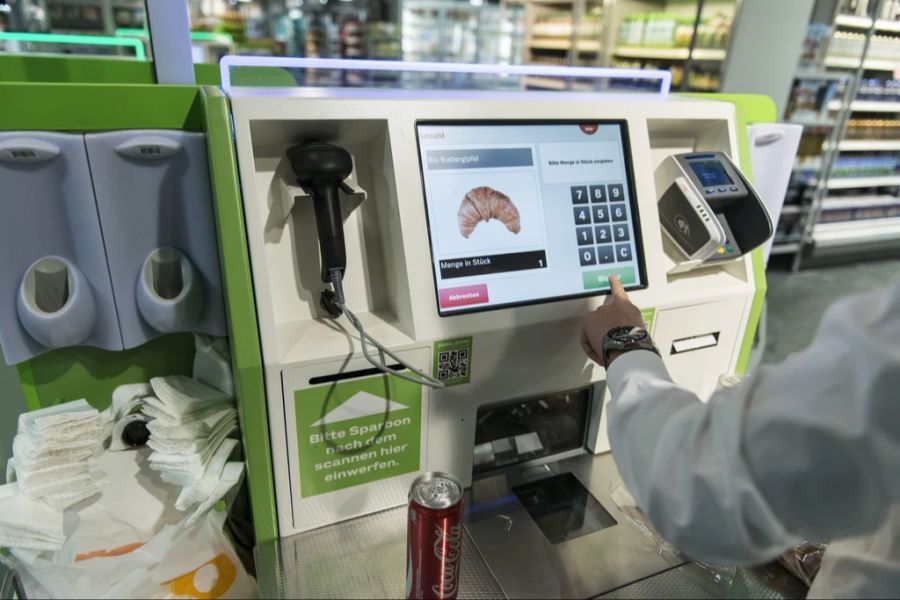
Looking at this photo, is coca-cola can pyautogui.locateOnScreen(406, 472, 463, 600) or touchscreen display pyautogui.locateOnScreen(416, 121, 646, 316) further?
touchscreen display pyautogui.locateOnScreen(416, 121, 646, 316)

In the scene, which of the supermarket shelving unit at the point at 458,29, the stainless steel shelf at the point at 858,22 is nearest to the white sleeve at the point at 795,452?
the stainless steel shelf at the point at 858,22

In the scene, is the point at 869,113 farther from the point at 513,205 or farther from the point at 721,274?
the point at 513,205

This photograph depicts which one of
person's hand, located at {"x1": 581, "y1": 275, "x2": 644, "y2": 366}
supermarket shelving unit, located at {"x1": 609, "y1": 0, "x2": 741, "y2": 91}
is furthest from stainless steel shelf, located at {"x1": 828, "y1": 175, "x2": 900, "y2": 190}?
person's hand, located at {"x1": 581, "y1": 275, "x2": 644, "y2": 366}

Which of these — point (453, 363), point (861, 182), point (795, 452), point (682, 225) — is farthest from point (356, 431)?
point (861, 182)

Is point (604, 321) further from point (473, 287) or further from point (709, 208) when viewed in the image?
point (709, 208)

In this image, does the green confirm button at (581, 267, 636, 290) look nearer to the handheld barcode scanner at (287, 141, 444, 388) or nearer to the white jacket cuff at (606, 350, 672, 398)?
the white jacket cuff at (606, 350, 672, 398)

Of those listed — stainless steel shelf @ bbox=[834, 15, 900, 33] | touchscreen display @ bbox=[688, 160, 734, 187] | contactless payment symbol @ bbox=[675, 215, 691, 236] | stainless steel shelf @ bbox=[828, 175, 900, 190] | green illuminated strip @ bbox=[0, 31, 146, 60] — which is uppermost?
stainless steel shelf @ bbox=[834, 15, 900, 33]

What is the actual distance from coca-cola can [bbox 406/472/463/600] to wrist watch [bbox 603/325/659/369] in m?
0.34

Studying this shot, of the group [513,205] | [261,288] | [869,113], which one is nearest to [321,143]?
[261,288]

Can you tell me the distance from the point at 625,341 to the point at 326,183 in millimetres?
575

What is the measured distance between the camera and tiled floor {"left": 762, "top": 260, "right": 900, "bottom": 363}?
3.83 m

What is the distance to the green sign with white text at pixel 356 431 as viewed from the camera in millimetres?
1004

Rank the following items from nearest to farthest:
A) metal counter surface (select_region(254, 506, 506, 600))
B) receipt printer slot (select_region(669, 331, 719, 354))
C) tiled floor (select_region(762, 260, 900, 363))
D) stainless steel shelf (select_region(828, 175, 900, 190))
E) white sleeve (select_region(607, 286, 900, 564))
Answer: white sleeve (select_region(607, 286, 900, 564))
metal counter surface (select_region(254, 506, 506, 600))
receipt printer slot (select_region(669, 331, 719, 354))
tiled floor (select_region(762, 260, 900, 363))
stainless steel shelf (select_region(828, 175, 900, 190))

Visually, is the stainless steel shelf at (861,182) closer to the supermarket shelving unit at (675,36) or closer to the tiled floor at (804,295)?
the tiled floor at (804,295)
